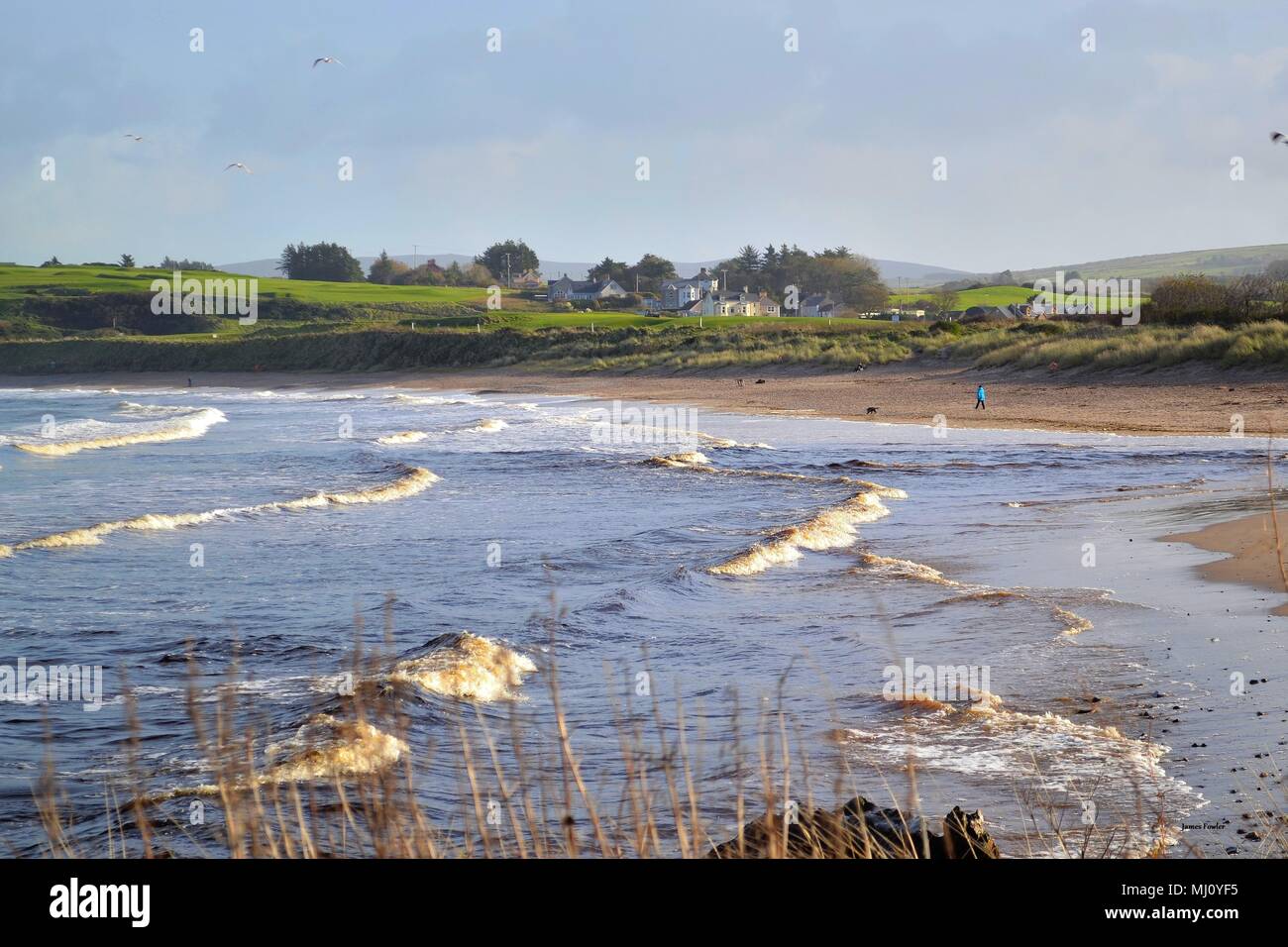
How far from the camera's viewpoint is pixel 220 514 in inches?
632

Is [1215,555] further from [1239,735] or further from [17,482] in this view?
[17,482]

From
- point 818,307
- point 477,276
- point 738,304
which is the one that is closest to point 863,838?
point 738,304

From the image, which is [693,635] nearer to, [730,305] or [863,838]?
[863,838]

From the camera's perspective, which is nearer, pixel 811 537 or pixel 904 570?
pixel 904 570

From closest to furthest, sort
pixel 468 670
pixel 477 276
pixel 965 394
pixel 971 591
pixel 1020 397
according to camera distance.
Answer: pixel 468 670
pixel 971 591
pixel 1020 397
pixel 965 394
pixel 477 276

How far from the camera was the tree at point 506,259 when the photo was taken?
145m

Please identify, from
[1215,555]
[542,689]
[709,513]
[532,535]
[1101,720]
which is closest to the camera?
[1101,720]

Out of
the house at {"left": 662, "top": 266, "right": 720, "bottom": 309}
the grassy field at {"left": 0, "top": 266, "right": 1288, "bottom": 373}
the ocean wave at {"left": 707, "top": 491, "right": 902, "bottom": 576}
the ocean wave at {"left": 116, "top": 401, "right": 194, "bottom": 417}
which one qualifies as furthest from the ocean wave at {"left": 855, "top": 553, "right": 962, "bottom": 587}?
the house at {"left": 662, "top": 266, "right": 720, "bottom": 309}

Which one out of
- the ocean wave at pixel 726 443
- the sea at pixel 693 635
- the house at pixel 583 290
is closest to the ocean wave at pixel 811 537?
the sea at pixel 693 635

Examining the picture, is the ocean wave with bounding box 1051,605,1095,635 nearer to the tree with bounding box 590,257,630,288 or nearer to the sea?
the sea

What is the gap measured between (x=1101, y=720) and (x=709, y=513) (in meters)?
9.44

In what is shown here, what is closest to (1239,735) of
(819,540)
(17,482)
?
(819,540)

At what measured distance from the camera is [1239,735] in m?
5.66

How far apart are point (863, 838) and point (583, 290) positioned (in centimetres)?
11497
